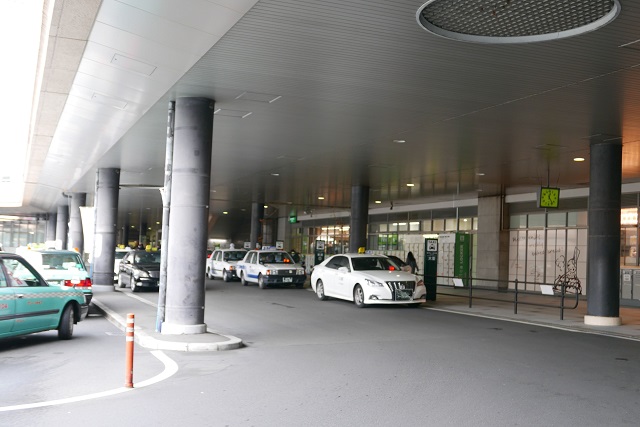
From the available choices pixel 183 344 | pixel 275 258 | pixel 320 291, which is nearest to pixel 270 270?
pixel 275 258

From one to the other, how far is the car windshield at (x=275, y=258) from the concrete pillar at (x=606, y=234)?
1557 cm

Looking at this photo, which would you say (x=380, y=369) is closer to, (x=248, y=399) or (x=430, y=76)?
(x=248, y=399)

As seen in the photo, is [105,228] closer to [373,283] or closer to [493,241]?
[373,283]

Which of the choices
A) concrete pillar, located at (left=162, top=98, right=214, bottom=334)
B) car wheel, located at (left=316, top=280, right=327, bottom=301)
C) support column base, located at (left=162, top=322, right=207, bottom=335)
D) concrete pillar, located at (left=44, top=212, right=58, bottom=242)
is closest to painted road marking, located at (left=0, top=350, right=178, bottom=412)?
support column base, located at (left=162, top=322, right=207, bottom=335)

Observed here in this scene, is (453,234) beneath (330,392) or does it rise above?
above

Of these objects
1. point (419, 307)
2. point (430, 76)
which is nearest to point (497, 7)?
point (430, 76)

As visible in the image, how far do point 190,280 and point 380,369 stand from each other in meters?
4.72

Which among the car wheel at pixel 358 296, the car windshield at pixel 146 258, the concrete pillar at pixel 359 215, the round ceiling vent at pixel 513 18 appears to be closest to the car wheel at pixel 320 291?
the car wheel at pixel 358 296

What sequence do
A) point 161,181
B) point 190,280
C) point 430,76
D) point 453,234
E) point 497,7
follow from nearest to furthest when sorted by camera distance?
point 497,7 → point 430,76 → point 190,280 → point 161,181 → point 453,234

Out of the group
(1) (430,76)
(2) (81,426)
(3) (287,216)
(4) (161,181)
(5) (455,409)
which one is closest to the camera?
(2) (81,426)

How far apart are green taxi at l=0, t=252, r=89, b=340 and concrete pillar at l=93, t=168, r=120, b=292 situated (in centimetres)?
1357

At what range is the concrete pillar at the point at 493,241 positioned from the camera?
108ft

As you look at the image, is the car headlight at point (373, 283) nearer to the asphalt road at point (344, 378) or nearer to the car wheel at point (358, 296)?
the car wheel at point (358, 296)

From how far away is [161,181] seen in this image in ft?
104
